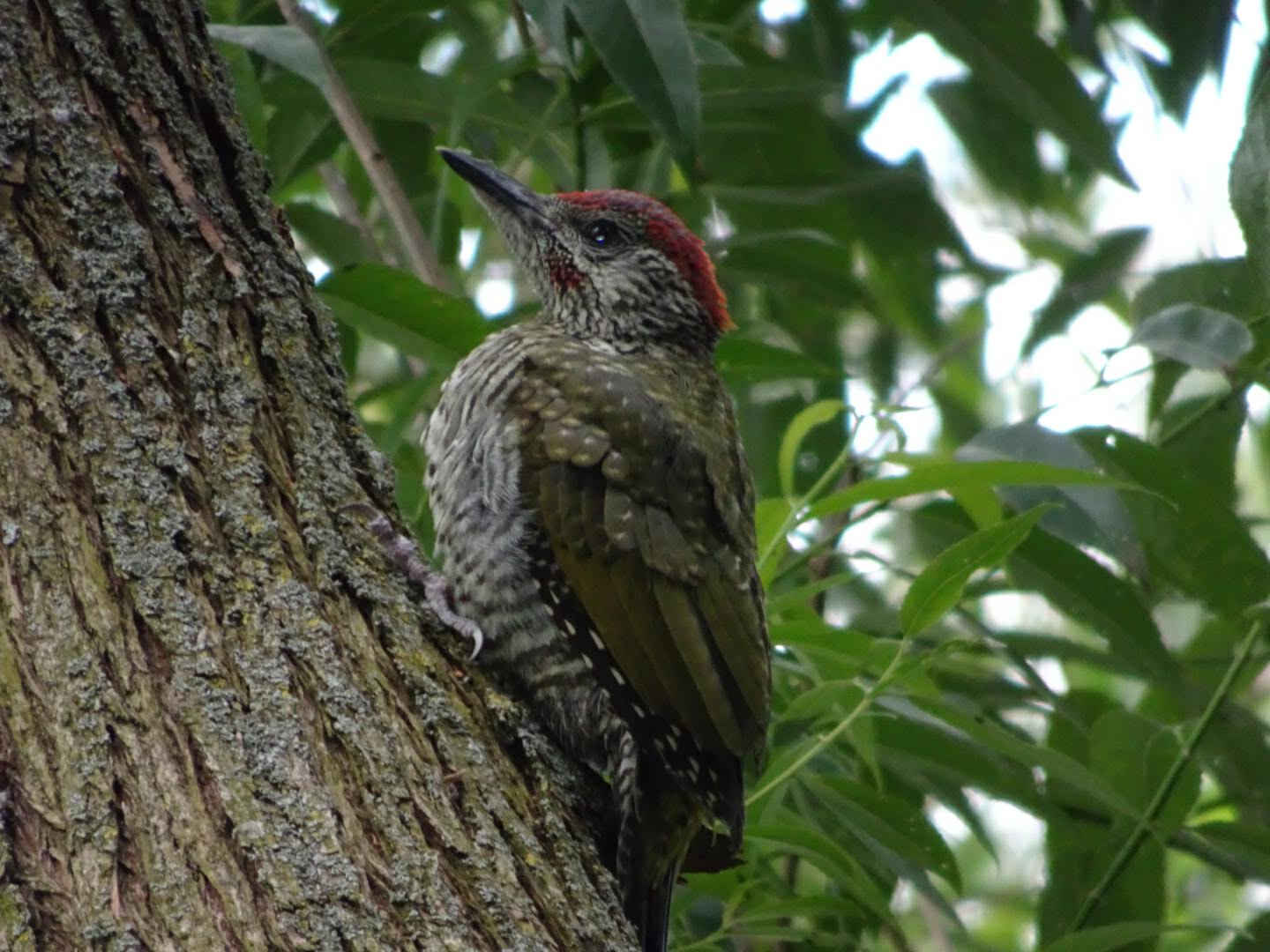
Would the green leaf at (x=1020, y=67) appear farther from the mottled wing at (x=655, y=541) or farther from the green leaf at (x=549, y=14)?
the green leaf at (x=549, y=14)

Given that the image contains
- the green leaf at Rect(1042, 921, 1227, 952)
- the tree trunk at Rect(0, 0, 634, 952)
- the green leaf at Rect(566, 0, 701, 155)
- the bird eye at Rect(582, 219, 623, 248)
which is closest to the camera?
the tree trunk at Rect(0, 0, 634, 952)

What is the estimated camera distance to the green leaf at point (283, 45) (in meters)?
2.68

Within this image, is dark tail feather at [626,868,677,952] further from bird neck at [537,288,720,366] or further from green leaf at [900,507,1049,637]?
bird neck at [537,288,720,366]

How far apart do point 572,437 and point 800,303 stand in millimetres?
1670

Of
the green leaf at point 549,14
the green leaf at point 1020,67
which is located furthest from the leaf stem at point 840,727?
the green leaf at point 1020,67

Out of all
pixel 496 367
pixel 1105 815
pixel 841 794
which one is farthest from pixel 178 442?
pixel 1105 815

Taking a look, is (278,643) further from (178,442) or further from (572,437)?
(572,437)

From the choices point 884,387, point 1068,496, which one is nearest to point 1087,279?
point 884,387

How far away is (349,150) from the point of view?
4148 mm

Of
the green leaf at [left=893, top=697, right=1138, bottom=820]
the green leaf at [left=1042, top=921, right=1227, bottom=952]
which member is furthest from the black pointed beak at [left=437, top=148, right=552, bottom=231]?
the green leaf at [left=1042, top=921, right=1227, bottom=952]

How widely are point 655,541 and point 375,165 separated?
1.07 metres

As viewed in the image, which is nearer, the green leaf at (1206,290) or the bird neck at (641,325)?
the green leaf at (1206,290)

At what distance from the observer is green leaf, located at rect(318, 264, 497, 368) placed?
2934mm

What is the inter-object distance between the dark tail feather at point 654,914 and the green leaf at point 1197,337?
49.9 inches
